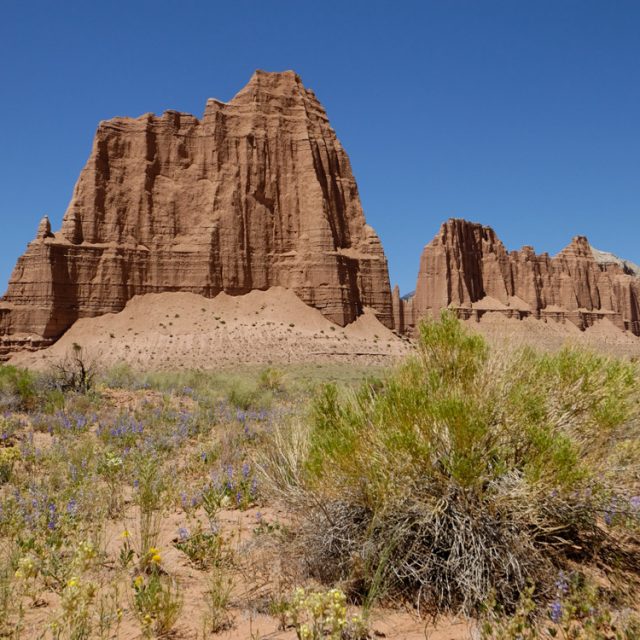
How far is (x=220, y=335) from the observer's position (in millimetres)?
41125

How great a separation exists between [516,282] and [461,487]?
113274mm

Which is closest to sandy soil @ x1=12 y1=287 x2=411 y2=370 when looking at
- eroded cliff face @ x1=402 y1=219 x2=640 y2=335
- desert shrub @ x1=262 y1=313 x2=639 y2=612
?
desert shrub @ x1=262 y1=313 x2=639 y2=612

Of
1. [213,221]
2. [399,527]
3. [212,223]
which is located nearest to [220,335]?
[212,223]

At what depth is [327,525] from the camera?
396 cm

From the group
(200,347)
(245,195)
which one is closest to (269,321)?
(200,347)

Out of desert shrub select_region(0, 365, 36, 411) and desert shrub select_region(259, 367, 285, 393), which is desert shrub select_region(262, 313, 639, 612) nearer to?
desert shrub select_region(0, 365, 36, 411)

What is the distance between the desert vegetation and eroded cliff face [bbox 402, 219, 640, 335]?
81824mm

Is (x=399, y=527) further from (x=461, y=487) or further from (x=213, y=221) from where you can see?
(x=213, y=221)

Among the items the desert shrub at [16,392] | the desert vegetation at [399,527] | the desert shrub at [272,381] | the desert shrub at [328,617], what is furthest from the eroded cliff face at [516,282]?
the desert shrub at [328,617]

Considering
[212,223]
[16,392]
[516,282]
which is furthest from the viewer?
[516,282]

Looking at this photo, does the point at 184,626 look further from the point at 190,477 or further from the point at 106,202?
the point at 106,202

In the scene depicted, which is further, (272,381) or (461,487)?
(272,381)

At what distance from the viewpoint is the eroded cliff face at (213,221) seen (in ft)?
146

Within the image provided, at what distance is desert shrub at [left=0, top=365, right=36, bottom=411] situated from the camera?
→ 10264 mm
